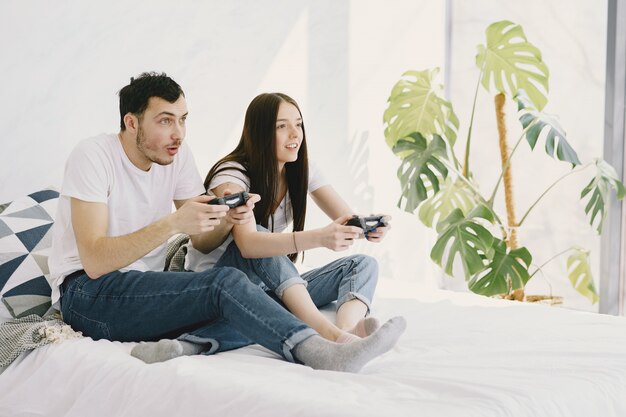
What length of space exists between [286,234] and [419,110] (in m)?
1.70

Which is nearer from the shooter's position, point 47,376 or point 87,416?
point 87,416

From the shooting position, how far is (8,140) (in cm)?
235

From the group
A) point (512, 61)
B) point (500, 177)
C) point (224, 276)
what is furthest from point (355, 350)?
point (512, 61)

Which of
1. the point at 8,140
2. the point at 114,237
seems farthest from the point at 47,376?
the point at 8,140

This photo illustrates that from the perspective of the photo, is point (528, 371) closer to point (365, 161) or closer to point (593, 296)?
point (593, 296)

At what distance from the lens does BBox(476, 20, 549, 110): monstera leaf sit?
319cm

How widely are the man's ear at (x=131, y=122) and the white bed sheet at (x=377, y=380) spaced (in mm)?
550

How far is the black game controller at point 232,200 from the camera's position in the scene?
186cm

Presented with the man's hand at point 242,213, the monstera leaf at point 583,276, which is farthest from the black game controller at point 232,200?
the monstera leaf at point 583,276

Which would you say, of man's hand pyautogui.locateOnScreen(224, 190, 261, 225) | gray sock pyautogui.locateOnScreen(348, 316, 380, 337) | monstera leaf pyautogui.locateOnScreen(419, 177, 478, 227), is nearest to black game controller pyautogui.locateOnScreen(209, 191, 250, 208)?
man's hand pyautogui.locateOnScreen(224, 190, 261, 225)

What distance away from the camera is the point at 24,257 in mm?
2066

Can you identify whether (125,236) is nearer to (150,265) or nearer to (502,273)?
(150,265)

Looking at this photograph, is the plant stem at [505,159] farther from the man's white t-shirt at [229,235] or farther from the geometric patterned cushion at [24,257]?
the geometric patterned cushion at [24,257]

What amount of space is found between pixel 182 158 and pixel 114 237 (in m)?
0.39
